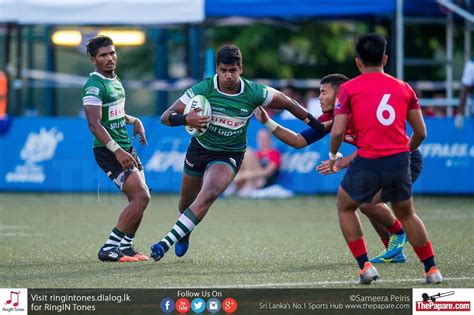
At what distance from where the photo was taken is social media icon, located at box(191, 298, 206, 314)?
7.12 m

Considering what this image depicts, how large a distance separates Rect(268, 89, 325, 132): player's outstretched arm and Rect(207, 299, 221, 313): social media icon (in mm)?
2926

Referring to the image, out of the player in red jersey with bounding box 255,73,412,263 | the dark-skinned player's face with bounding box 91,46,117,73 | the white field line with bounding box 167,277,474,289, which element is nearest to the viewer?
the white field line with bounding box 167,277,474,289

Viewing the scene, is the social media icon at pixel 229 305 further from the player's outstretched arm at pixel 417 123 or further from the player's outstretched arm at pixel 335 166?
the player's outstretched arm at pixel 417 123

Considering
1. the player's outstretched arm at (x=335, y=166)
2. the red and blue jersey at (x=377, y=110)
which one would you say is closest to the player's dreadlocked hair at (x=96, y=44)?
the player's outstretched arm at (x=335, y=166)

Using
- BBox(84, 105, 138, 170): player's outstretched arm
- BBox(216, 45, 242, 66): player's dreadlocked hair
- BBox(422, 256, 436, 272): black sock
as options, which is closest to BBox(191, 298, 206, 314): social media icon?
BBox(422, 256, 436, 272): black sock

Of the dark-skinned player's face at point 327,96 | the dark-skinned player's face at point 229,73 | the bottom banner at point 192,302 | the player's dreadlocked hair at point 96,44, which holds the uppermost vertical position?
the player's dreadlocked hair at point 96,44

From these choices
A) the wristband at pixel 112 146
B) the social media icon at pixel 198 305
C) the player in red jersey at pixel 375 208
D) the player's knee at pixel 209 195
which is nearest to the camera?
the social media icon at pixel 198 305

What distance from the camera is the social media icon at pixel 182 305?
7.13m

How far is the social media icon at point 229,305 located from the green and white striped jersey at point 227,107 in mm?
2788

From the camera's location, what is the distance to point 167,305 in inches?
283

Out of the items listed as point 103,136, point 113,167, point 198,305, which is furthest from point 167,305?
point 113,167

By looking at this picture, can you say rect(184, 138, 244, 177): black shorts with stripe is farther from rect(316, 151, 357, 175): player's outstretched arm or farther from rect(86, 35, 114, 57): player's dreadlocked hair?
rect(316, 151, 357, 175): player's outstretched arm

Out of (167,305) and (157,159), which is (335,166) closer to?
(167,305)

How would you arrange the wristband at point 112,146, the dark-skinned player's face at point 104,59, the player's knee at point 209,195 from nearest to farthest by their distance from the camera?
the player's knee at point 209,195 → the wristband at point 112,146 → the dark-skinned player's face at point 104,59
